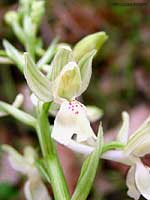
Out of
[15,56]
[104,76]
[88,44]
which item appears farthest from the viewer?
[104,76]

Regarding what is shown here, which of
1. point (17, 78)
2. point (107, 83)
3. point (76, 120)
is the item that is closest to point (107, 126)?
point (107, 83)

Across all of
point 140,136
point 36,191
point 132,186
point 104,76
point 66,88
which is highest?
point 66,88

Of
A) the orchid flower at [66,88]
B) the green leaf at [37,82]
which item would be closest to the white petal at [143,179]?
the orchid flower at [66,88]

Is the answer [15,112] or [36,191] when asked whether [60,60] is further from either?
[36,191]

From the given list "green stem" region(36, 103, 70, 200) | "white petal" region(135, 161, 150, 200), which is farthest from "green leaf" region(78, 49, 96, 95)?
"white petal" region(135, 161, 150, 200)

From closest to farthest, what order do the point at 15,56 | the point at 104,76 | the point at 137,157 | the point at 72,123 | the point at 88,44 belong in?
the point at 72,123, the point at 137,157, the point at 88,44, the point at 15,56, the point at 104,76

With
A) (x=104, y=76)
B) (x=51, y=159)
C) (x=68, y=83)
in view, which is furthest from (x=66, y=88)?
(x=104, y=76)
